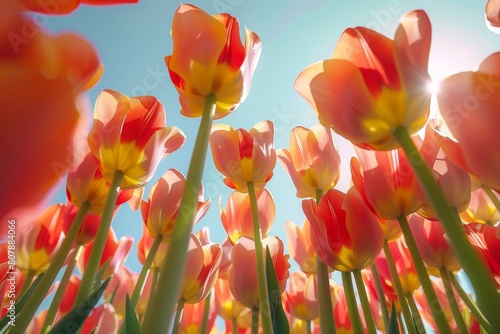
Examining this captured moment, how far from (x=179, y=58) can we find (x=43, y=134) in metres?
0.45

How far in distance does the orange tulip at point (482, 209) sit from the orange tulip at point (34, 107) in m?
1.10

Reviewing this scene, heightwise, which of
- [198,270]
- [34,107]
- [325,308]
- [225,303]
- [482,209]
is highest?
[482,209]

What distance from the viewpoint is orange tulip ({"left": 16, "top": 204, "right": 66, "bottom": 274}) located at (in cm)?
91

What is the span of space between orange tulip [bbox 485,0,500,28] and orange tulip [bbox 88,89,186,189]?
55 centimetres

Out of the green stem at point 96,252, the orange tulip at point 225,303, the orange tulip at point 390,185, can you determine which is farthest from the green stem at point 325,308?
the orange tulip at point 225,303

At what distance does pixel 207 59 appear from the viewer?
2.01ft

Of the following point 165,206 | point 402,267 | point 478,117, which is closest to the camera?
point 478,117

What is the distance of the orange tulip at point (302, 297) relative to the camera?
113 cm

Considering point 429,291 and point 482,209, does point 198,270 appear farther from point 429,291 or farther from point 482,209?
point 482,209

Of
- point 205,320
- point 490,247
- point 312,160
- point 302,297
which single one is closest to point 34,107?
point 490,247

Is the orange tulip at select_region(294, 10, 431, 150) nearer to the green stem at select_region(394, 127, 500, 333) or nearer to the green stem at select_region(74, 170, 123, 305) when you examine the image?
the green stem at select_region(394, 127, 500, 333)

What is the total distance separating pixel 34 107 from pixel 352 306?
619 millimetres

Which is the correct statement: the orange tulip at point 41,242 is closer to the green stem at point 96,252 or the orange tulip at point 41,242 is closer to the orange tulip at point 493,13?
the green stem at point 96,252

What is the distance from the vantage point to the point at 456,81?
477 mm
